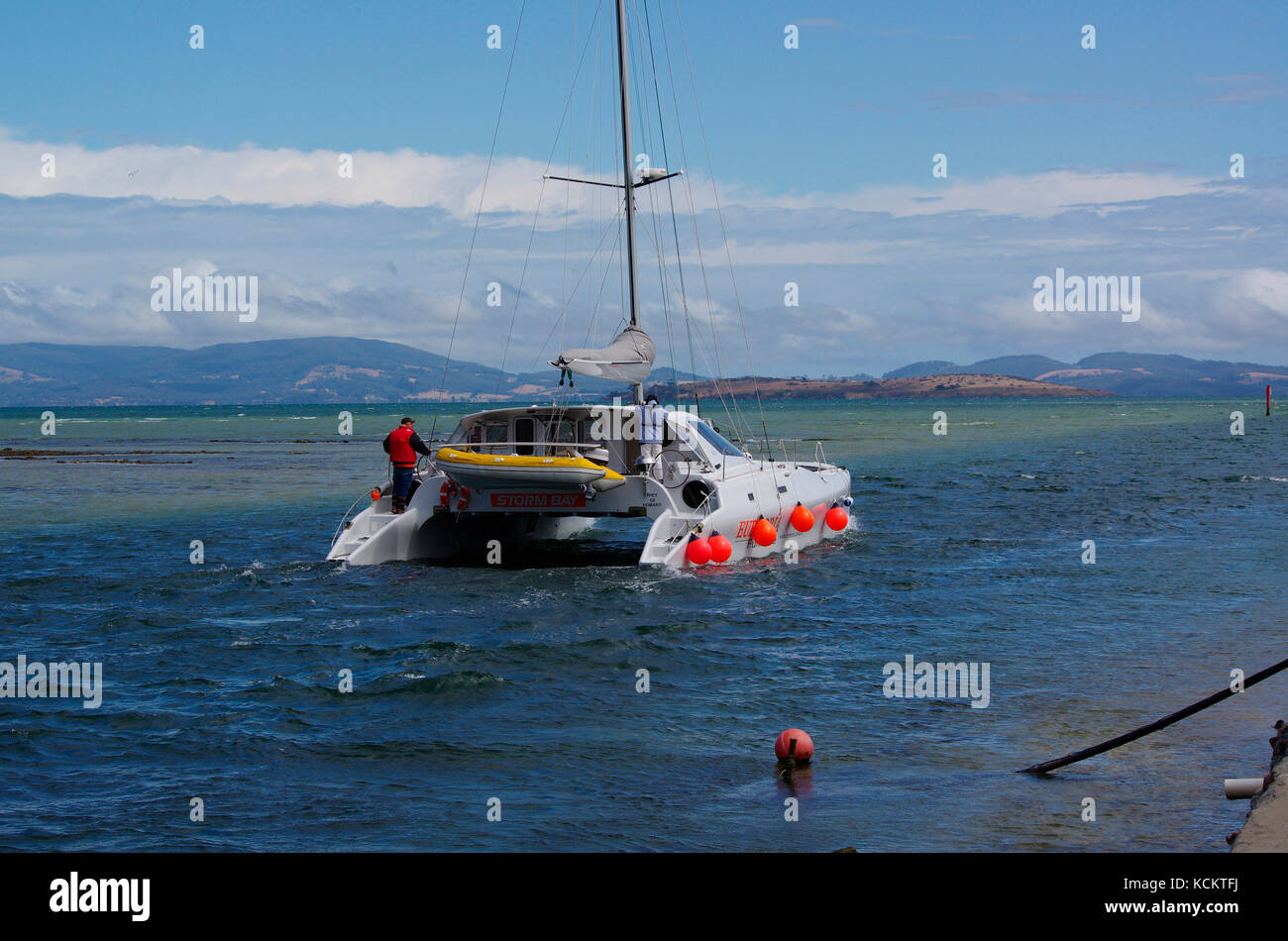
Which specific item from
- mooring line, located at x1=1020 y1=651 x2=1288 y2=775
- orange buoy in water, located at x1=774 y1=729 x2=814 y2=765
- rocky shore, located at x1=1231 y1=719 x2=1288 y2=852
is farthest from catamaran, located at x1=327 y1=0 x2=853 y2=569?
rocky shore, located at x1=1231 y1=719 x2=1288 y2=852

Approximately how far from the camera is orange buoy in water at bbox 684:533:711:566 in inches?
639

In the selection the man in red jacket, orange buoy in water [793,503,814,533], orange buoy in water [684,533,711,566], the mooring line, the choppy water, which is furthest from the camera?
orange buoy in water [793,503,814,533]

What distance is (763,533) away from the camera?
17.6 metres

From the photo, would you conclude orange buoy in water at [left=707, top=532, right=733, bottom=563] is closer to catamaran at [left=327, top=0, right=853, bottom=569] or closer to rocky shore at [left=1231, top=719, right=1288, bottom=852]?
catamaran at [left=327, top=0, right=853, bottom=569]

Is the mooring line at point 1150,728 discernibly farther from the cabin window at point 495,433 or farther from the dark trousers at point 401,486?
the dark trousers at point 401,486

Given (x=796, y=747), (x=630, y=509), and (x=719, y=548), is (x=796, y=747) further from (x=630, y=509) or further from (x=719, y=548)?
(x=630, y=509)

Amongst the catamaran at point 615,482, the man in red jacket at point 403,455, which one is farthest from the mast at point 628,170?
the man in red jacket at point 403,455

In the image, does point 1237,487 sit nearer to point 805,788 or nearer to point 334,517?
point 334,517

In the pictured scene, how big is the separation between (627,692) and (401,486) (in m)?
8.09

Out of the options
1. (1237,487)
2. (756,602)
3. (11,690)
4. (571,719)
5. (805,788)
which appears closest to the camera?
(805,788)

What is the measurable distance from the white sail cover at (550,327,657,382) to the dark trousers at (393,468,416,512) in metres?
2.68

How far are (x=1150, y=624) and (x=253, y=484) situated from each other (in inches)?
1078
